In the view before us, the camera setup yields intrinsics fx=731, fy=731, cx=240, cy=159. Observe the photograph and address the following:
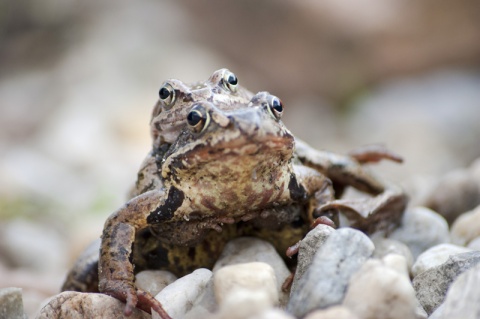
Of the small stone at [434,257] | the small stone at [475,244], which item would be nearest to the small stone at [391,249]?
the small stone at [434,257]

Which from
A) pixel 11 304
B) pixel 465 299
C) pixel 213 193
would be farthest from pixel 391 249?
pixel 11 304

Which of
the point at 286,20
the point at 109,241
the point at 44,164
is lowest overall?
the point at 109,241

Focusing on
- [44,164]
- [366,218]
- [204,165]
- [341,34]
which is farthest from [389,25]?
[204,165]

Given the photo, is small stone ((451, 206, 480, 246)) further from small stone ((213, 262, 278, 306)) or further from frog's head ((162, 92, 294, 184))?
small stone ((213, 262, 278, 306))

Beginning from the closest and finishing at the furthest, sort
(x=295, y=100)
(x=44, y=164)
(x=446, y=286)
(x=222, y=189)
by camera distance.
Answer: (x=446, y=286)
(x=222, y=189)
(x=44, y=164)
(x=295, y=100)

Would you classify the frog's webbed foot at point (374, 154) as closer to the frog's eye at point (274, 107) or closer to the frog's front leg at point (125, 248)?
the frog's eye at point (274, 107)

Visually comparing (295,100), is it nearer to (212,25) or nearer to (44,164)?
(212,25)
